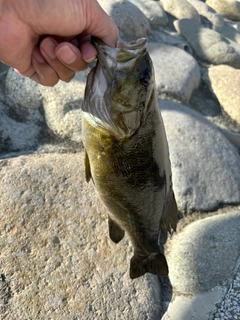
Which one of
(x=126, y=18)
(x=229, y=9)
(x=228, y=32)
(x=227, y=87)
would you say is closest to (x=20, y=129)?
(x=126, y=18)

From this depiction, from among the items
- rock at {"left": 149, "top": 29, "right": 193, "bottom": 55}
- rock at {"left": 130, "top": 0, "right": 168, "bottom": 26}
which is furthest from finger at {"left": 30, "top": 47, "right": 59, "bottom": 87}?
rock at {"left": 130, "top": 0, "right": 168, "bottom": 26}

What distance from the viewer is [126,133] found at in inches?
76.5

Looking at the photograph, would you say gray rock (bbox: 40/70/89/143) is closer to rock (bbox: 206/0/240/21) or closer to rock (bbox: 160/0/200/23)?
rock (bbox: 160/0/200/23)

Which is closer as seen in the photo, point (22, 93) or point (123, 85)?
point (123, 85)

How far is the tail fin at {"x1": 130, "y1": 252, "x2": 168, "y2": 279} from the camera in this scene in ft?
8.22

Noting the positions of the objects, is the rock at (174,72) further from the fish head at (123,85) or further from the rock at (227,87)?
the fish head at (123,85)

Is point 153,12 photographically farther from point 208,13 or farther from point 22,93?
point 22,93

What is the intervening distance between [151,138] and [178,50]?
11.7ft

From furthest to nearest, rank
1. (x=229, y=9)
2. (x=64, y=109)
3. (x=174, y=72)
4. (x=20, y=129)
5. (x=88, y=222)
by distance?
(x=229, y=9) < (x=174, y=72) < (x=64, y=109) < (x=20, y=129) < (x=88, y=222)

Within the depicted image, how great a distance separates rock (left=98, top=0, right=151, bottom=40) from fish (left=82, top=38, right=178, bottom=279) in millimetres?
3309

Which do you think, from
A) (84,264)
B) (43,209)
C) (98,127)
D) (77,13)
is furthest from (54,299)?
(77,13)

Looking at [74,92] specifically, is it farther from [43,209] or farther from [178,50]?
[178,50]

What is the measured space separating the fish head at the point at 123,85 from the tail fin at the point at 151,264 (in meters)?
0.92

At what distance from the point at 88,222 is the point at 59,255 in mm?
338
